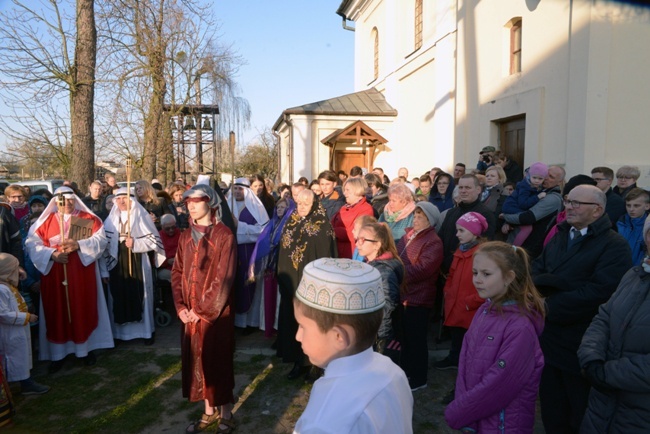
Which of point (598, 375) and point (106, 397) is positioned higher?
point (598, 375)

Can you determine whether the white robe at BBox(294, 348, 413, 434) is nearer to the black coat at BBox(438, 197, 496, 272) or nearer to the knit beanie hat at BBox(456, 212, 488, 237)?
the knit beanie hat at BBox(456, 212, 488, 237)

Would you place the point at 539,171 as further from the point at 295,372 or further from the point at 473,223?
the point at 295,372

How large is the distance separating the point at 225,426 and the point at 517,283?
2670 millimetres

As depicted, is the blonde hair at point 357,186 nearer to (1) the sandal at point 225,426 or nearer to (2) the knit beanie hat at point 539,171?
(2) the knit beanie hat at point 539,171

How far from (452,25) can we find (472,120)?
9.86 feet

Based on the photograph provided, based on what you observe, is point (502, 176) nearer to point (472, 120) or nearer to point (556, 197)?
point (556, 197)

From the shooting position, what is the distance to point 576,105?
7934 millimetres

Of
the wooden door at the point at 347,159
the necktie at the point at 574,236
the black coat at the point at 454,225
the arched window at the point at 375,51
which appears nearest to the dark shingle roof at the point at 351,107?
the wooden door at the point at 347,159

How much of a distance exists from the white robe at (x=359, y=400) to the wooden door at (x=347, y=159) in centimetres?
1621

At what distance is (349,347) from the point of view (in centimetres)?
137

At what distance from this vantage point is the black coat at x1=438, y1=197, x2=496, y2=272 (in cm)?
473

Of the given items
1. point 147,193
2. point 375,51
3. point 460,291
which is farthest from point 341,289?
point 375,51

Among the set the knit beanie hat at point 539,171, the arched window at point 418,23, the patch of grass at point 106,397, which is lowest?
the patch of grass at point 106,397

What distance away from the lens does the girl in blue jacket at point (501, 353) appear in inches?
95.3
